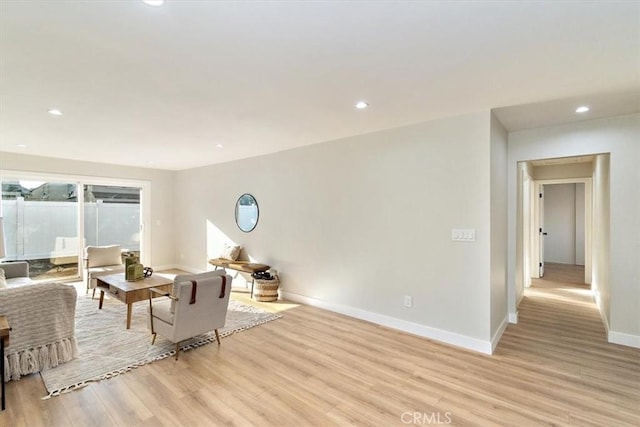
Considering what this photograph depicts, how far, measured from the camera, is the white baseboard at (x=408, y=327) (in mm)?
3232

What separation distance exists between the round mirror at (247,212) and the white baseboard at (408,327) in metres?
1.72

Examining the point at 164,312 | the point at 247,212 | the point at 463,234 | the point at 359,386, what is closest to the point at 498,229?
the point at 463,234

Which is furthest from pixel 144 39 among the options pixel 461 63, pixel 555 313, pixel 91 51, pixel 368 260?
pixel 555 313

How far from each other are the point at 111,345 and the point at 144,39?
3.07 meters

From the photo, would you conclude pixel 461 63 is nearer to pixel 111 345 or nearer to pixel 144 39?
pixel 144 39

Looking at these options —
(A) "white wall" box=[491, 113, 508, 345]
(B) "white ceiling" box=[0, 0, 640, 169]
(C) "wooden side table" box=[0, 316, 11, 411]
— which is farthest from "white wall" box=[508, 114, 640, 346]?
(C) "wooden side table" box=[0, 316, 11, 411]

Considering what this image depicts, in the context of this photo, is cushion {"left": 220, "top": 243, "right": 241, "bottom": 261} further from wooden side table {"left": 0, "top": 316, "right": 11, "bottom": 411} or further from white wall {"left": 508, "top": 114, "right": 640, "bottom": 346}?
white wall {"left": 508, "top": 114, "right": 640, "bottom": 346}

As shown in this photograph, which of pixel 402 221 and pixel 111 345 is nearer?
pixel 111 345

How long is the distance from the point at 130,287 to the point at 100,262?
2.01 metres

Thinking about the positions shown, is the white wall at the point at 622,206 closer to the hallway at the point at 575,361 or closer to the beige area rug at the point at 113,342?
the hallway at the point at 575,361

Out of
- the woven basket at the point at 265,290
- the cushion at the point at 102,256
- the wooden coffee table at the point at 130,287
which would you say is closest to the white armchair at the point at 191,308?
the wooden coffee table at the point at 130,287

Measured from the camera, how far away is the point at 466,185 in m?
3.31

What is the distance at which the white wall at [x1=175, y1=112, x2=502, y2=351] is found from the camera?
328cm

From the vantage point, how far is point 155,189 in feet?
24.6
